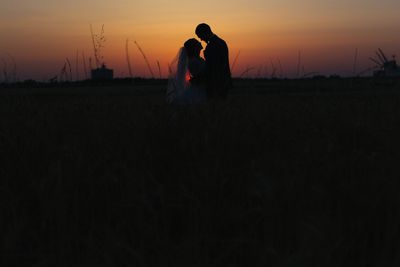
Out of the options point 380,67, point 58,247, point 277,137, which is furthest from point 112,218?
point 380,67

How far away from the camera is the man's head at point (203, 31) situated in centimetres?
738

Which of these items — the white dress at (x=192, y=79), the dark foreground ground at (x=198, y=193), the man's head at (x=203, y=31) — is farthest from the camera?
the white dress at (x=192, y=79)

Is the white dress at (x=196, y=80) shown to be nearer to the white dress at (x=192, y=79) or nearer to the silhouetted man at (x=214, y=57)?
the white dress at (x=192, y=79)

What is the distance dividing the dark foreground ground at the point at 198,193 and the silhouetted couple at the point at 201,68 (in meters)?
3.61

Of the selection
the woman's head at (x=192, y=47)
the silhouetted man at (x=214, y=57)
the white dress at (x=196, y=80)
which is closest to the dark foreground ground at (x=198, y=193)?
the silhouetted man at (x=214, y=57)

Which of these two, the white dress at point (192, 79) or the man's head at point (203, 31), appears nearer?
the man's head at point (203, 31)

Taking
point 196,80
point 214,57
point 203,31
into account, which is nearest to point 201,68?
point 196,80

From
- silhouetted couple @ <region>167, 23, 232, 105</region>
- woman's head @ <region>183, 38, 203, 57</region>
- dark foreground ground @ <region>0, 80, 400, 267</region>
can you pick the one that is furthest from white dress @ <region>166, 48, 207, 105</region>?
dark foreground ground @ <region>0, 80, 400, 267</region>

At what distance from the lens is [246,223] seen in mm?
2320

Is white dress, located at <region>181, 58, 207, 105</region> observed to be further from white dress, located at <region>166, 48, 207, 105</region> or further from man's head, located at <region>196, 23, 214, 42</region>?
man's head, located at <region>196, 23, 214, 42</region>

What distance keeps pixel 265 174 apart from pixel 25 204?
3.81ft

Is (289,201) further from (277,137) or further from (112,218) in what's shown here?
(277,137)

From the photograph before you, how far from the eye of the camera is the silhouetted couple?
7453mm

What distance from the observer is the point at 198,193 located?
8.16 ft
